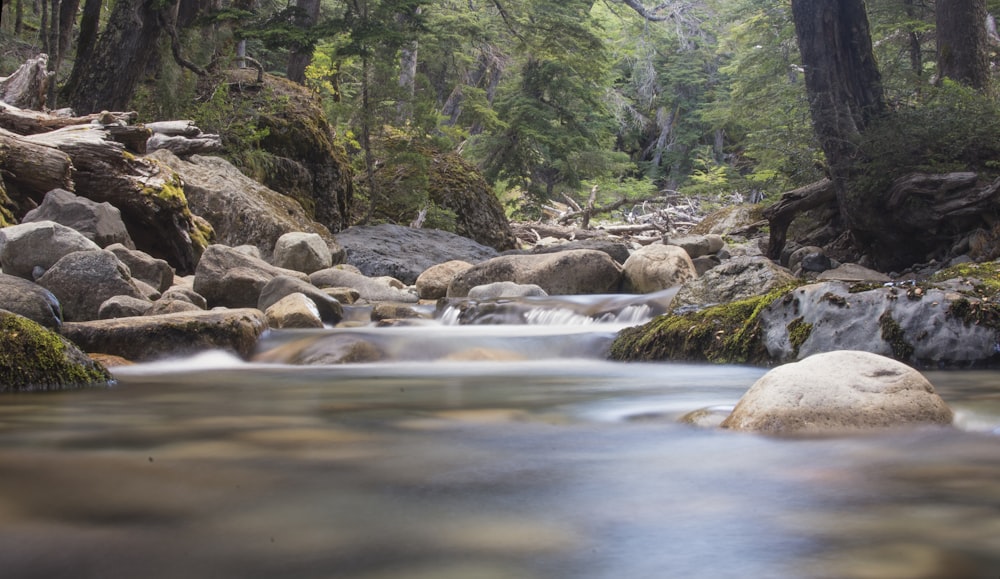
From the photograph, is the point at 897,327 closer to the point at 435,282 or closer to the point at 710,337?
the point at 710,337

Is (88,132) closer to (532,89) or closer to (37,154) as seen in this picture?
(37,154)

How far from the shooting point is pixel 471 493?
2512mm

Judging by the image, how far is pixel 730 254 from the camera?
13648 mm

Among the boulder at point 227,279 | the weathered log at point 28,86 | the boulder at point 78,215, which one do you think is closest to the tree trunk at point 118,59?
the weathered log at point 28,86

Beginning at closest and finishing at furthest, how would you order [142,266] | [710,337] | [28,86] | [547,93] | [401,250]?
1. [710,337]
2. [142,266]
3. [28,86]
4. [401,250]
5. [547,93]

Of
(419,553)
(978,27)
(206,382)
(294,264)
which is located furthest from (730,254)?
(419,553)

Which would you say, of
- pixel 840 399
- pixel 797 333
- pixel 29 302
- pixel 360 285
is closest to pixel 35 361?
pixel 29 302

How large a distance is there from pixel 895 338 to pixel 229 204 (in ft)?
30.4

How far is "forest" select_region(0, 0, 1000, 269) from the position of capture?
10.1 metres

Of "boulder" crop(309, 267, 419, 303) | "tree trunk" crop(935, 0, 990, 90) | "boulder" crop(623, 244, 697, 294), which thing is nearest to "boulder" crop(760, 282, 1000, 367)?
"boulder" crop(623, 244, 697, 294)

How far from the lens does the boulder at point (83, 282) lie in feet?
22.1

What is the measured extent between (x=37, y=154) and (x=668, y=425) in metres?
8.18

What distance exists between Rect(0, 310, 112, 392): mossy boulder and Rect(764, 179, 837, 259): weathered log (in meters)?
9.59

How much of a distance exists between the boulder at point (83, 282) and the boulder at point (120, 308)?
13 centimetres
